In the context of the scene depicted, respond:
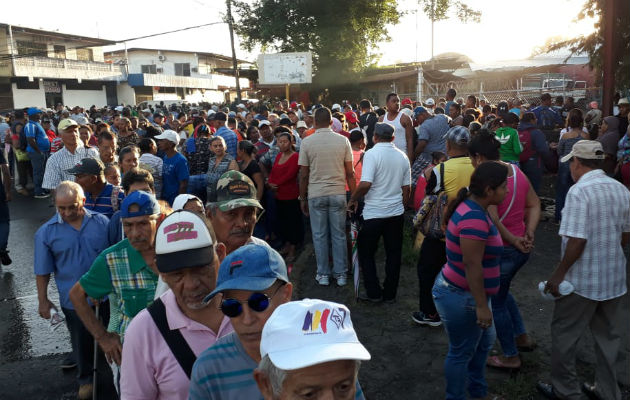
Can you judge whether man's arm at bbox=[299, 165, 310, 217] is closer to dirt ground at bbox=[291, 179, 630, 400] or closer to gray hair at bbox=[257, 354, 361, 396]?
dirt ground at bbox=[291, 179, 630, 400]

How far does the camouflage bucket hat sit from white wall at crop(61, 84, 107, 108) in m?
44.1

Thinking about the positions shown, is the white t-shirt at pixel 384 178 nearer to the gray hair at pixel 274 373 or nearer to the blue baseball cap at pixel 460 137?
the blue baseball cap at pixel 460 137

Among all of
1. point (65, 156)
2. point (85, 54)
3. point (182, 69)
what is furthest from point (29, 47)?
point (65, 156)

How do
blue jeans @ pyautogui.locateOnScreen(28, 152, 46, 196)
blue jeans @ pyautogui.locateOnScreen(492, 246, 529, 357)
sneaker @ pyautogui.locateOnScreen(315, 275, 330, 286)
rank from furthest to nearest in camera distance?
1. blue jeans @ pyautogui.locateOnScreen(28, 152, 46, 196)
2. sneaker @ pyautogui.locateOnScreen(315, 275, 330, 286)
3. blue jeans @ pyautogui.locateOnScreen(492, 246, 529, 357)

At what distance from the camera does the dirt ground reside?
396cm

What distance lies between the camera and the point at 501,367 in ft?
13.5

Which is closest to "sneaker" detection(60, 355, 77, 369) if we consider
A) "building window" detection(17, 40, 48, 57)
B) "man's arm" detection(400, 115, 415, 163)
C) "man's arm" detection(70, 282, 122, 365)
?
"man's arm" detection(70, 282, 122, 365)

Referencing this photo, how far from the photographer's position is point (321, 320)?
1.40 metres

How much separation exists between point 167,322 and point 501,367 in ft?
10.2

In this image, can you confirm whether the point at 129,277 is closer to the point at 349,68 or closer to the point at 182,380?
the point at 182,380

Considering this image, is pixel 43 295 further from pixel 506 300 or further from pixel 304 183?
pixel 506 300

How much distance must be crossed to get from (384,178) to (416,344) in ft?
5.83

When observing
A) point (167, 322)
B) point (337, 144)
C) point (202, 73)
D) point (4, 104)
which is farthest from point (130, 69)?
point (167, 322)

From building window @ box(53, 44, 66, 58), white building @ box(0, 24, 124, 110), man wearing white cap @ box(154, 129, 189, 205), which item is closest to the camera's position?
man wearing white cap @ box(154, 129, 189, 205)
